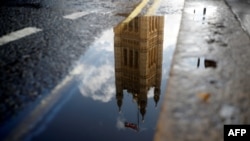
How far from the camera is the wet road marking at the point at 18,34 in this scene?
272 inches

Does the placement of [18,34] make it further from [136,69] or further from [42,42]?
[136,69]

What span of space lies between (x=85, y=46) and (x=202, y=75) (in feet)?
9.58

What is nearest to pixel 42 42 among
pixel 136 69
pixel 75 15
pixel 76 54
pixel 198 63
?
pixel 76 54

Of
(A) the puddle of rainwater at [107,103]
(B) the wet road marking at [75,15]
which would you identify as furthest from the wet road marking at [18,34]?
(A) the puddle of rainwater at [107,103]

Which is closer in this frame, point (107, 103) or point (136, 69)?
point (107, 103)

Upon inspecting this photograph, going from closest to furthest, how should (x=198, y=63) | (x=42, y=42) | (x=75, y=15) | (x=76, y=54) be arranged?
(x=198, y=63), (x=76, y=54), (x=42, y=42), (x=75, y=15)

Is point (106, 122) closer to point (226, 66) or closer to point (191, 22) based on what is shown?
point (226, 66)

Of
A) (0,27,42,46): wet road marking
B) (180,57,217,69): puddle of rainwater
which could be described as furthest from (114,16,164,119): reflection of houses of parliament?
(0,27,42,46): wet road marking

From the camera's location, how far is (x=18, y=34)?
7410 millimetres

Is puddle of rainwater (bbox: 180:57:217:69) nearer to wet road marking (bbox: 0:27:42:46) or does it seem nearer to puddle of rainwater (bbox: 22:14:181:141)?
puddle of rainwater (bbox: 22:14:181:141)

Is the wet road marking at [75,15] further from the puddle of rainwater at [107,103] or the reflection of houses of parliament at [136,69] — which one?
the puddle of rainwater at [107,103]

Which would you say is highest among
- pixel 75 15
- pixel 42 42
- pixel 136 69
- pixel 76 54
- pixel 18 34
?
pixel 75 15

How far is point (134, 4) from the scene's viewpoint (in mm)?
11500

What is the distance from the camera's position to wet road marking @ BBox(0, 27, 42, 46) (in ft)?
22.7
